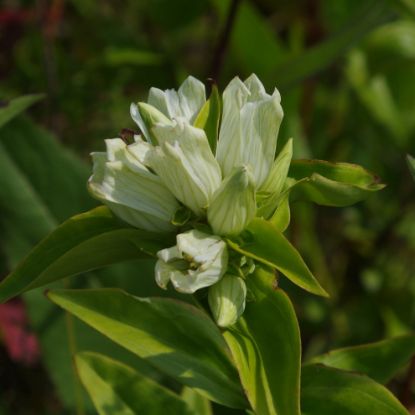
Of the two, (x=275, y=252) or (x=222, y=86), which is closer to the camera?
(x=275, y=252)

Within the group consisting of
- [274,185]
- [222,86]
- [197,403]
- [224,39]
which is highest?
[274,185]

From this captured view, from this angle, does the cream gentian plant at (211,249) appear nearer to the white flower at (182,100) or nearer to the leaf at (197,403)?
the white flower at (182,100)

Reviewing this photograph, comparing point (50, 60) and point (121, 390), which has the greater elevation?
point (50, 60)

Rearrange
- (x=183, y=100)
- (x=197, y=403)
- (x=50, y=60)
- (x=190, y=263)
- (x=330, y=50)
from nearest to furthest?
(x=190, y=263), (x=183, y=100), (x=197, y=403), (x=330, y=50), (x=50, y=60)

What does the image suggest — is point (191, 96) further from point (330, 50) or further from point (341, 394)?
point (330, 50)

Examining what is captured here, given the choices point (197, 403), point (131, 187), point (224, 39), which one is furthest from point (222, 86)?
point (131, 187)

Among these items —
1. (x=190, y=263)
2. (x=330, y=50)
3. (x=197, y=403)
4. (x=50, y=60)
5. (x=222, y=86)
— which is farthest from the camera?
(x=222, y=86)

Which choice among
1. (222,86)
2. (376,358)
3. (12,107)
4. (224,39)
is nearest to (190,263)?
(376,358)

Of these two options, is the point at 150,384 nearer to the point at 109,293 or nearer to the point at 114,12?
the point at 109,293
